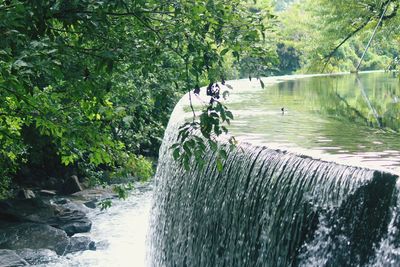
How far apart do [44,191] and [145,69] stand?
10.5 meters

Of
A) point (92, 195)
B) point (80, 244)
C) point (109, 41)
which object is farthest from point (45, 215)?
point (109, 41)

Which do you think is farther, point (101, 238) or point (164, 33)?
point (101, 238)

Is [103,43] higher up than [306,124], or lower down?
higher up

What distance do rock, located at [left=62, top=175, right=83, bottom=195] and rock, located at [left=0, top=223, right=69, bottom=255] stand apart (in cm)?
330

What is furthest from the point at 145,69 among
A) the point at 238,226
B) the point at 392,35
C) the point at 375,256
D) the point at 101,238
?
Answer: the point at 392,35

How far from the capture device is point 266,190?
6.17 m

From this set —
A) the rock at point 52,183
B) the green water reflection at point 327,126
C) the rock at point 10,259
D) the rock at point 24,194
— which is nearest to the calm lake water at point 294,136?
the green water reflection at point 327,126

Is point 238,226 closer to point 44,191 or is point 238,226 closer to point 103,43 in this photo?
point 103,43

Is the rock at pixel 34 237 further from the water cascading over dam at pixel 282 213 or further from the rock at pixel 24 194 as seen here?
the water cascading over dam at pixel 282 213

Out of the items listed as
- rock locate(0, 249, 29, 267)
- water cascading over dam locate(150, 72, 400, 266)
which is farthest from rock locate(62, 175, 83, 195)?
water cascading over dam locate(150, 72, 400, 266)

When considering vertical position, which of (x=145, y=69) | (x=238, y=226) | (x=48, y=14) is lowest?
(x=238, y=226)

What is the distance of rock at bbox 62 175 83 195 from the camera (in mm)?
14314

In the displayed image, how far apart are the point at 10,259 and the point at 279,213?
16.7 feet

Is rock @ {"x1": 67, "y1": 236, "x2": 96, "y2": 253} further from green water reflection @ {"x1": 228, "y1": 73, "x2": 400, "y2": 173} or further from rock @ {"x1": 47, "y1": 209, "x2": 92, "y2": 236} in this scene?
green water reflection @ {"x1": 228, "y1": 73, "x2": 400, "y2": 173}
